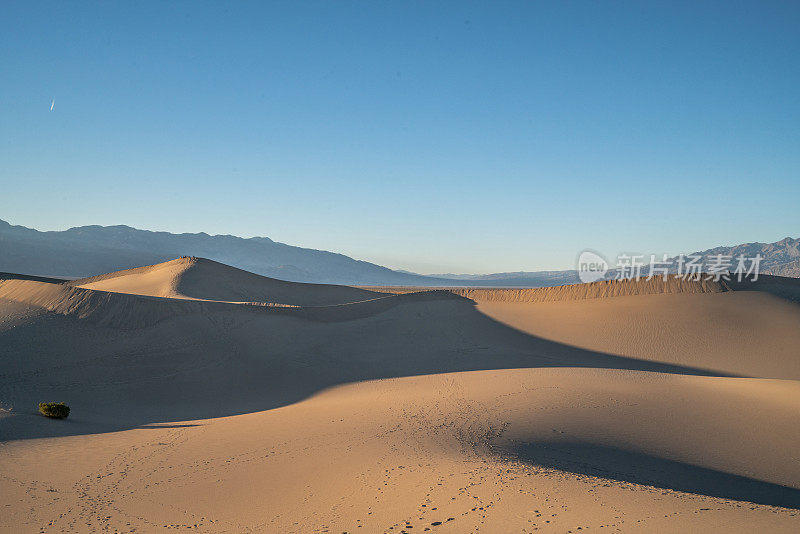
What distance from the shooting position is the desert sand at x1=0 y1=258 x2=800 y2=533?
20.2 feet

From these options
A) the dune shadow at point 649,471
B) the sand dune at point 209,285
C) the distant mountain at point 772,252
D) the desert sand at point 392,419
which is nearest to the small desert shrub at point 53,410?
the desert sand at point 392,419

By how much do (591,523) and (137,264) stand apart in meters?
185

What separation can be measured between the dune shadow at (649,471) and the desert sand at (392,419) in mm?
54

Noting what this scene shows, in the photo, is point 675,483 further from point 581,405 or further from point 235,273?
point 235,273

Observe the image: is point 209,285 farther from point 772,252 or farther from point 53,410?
point 772,252

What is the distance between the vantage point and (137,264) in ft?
544

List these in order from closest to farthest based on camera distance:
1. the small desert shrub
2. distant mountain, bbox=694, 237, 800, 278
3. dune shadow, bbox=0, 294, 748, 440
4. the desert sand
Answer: the desert sand < the small desert shrub < dune shadow, bbox=0, 294, 748, 440 < distant mountain, bbox=694, 237, 800, 278

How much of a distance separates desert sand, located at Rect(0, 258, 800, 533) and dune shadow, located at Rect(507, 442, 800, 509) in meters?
0.05

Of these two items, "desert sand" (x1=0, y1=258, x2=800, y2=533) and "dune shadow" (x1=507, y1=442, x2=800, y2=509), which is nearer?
"desert sand" (x1=0, y1=258, x2=800, y2=533)

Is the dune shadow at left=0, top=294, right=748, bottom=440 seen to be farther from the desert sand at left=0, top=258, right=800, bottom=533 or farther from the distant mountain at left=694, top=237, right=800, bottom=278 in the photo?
the distant mountain at left=694, top=237, right=800, bottom=278

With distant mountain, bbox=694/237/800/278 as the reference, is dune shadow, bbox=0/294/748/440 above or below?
below

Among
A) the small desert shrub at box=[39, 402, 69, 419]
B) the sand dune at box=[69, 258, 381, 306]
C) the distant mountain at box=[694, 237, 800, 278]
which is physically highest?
the distant mountain at box=[694, 237, 800, 278]

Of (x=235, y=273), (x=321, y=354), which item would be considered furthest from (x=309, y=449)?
(x=235, y=273)

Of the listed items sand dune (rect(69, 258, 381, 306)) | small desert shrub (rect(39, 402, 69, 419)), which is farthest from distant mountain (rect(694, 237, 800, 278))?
small desert shrub (rect(39, 402, 69, 419))
